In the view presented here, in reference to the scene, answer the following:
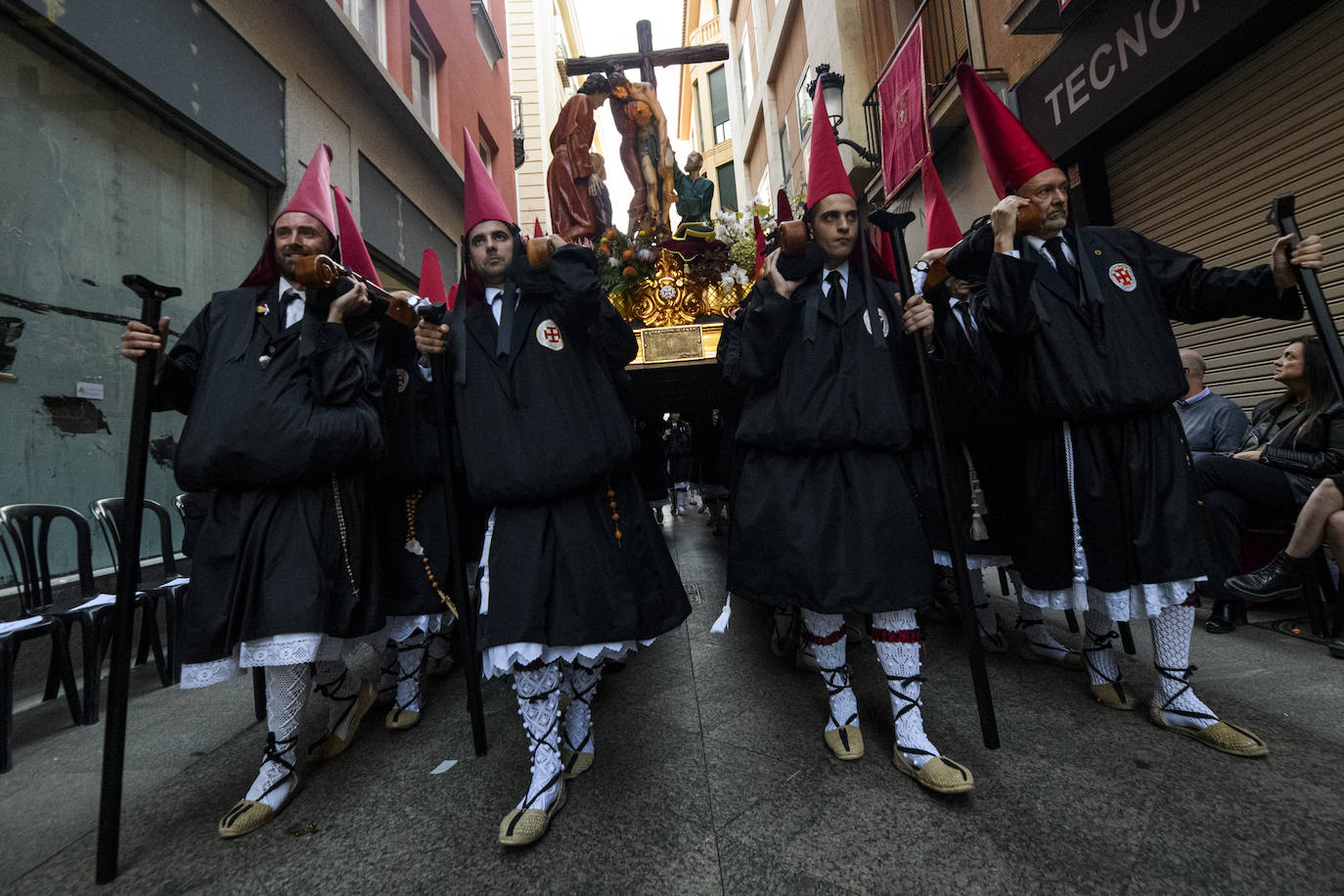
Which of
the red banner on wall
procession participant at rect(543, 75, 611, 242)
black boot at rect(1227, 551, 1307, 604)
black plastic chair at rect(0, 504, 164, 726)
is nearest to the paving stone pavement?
black plastic chair at rect(0, 504, 164, 726)

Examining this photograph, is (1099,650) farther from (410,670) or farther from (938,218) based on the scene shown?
(410,670)

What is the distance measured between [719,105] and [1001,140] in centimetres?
2571

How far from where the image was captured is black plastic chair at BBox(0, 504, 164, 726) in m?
2.90

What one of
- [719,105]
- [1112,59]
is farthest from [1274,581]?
[719,105]

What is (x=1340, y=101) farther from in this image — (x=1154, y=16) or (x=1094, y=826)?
(x=1094, y=826)

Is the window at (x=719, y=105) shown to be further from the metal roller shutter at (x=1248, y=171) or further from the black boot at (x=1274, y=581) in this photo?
the black boot at (x=1274, y=581)

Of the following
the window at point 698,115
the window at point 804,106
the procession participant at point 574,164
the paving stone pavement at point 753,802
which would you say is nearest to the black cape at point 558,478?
the paving stone pavement at point 753,802

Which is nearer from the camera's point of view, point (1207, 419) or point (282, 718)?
point (282, 718)

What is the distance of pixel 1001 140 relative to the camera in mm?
2512

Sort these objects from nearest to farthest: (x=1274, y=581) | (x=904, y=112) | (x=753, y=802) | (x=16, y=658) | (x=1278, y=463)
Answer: (x=753, y=802), (x=16, y=658), (x=1274, y=581), (x=1278, y=463), (x=904, y=112)

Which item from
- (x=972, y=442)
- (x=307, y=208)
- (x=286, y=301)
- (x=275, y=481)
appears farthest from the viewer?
(x=972, y=442)

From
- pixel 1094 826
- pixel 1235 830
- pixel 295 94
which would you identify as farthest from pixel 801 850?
pixel 295 94

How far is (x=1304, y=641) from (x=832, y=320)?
9.68ft

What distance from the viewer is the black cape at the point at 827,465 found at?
2.04 meters
